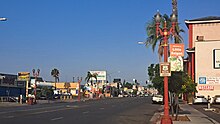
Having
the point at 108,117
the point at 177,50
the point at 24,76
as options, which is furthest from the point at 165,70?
the point at 24,76

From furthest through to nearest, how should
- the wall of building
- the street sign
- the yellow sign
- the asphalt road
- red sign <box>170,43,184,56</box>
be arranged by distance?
the yellow sign < the wall of building < the asphalt road < red sign <box>170,43,184,56</box> < the street sign

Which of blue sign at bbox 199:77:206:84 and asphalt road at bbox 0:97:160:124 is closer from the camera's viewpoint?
asphalt road at bbox 0:97:160:124

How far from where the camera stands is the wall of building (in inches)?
2613

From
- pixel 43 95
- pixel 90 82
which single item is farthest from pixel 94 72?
pixel 43 95

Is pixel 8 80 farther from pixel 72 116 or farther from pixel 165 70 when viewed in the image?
pixel 165 70

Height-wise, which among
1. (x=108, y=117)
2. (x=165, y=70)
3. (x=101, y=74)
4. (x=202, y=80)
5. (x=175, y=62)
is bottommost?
(x=108, y=117)

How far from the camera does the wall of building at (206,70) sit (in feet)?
218

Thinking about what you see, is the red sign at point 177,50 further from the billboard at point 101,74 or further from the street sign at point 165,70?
the billboard at point 101,74

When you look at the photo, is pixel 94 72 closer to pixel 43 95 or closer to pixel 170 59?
pixel 43 95

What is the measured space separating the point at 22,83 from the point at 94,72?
62.1 metres

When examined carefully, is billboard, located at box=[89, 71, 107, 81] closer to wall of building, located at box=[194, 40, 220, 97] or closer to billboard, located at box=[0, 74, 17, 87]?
billboard, located at box=[0, 74, 17, 87]

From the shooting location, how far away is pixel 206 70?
6725cm

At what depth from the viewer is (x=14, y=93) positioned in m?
92.8

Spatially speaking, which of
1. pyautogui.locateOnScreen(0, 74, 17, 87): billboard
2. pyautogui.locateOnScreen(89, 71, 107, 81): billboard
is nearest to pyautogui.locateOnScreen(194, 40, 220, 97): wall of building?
pyautogui.locateOnScreen(0, 74, 17, 87): billboard
